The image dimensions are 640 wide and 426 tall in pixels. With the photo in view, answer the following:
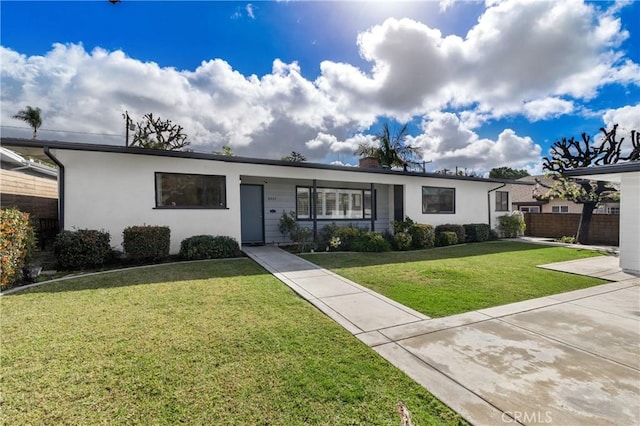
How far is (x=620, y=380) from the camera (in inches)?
97.4

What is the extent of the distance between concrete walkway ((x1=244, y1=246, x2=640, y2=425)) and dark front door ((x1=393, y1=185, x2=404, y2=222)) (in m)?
7.96

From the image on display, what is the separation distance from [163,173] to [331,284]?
6.00 metres

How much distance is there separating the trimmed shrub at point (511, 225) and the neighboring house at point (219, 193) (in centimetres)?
230

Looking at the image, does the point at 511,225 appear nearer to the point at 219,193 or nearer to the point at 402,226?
the point at 402,226

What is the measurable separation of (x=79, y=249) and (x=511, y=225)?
1736cm

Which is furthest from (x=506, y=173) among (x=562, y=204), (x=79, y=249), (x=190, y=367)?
(x=190, y=367)

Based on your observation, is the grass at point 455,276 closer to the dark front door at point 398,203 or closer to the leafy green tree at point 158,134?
the dark front door at point 398,203

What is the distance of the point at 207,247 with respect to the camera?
8.04 meters

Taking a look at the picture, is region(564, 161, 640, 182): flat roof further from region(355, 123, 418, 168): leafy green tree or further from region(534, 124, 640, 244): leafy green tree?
region(355, 123, 418, 168): leafy green tree

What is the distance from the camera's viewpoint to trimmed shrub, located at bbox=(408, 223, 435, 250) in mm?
11164

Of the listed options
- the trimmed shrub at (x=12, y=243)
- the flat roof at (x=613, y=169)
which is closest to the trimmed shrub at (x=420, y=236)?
the flat roof at (x=613, y=169)

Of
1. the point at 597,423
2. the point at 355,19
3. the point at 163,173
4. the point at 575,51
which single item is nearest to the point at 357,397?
the point at 597,423

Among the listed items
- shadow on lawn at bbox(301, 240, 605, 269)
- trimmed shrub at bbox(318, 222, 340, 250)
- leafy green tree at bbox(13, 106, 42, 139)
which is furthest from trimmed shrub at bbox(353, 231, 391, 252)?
leafy green tree at bbox(13, 106, 42, 139)

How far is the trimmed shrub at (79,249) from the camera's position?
650cm
